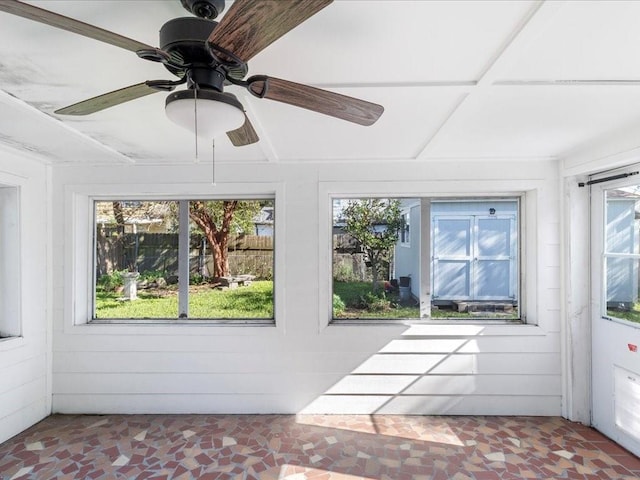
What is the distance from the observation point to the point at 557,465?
7.34 ft

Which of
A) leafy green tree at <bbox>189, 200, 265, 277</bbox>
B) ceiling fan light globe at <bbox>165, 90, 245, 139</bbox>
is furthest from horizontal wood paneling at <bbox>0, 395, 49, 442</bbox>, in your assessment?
ceiling fan light globe at <bbox>165, 90, 245, 139</bbox>

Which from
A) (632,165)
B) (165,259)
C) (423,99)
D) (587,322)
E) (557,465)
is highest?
(423,99)

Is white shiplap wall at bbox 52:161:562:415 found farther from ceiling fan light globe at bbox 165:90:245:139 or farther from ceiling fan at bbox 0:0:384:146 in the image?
ceiling fan light globe at bbox 165:90:245:139

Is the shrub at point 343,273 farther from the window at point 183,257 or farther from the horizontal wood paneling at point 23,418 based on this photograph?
the horizontal wood paneling at point 23,418

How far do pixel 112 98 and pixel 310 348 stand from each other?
2334mm

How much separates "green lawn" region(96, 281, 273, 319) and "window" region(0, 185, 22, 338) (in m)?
0.60

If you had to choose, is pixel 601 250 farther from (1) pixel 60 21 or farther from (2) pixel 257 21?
(1) pixel 60 21

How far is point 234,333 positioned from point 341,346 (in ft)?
3.03

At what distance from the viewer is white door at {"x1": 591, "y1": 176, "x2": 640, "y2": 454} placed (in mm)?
2404

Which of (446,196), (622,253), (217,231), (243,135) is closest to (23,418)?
(217,231)

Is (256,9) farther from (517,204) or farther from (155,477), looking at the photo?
(517,204)

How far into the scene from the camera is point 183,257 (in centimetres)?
315

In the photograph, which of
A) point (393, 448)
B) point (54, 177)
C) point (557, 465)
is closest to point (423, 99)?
point (393, 448)

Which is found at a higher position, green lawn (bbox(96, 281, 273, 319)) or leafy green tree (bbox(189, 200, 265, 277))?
leafy green tree (bbox(189, 200, 265, 277))
